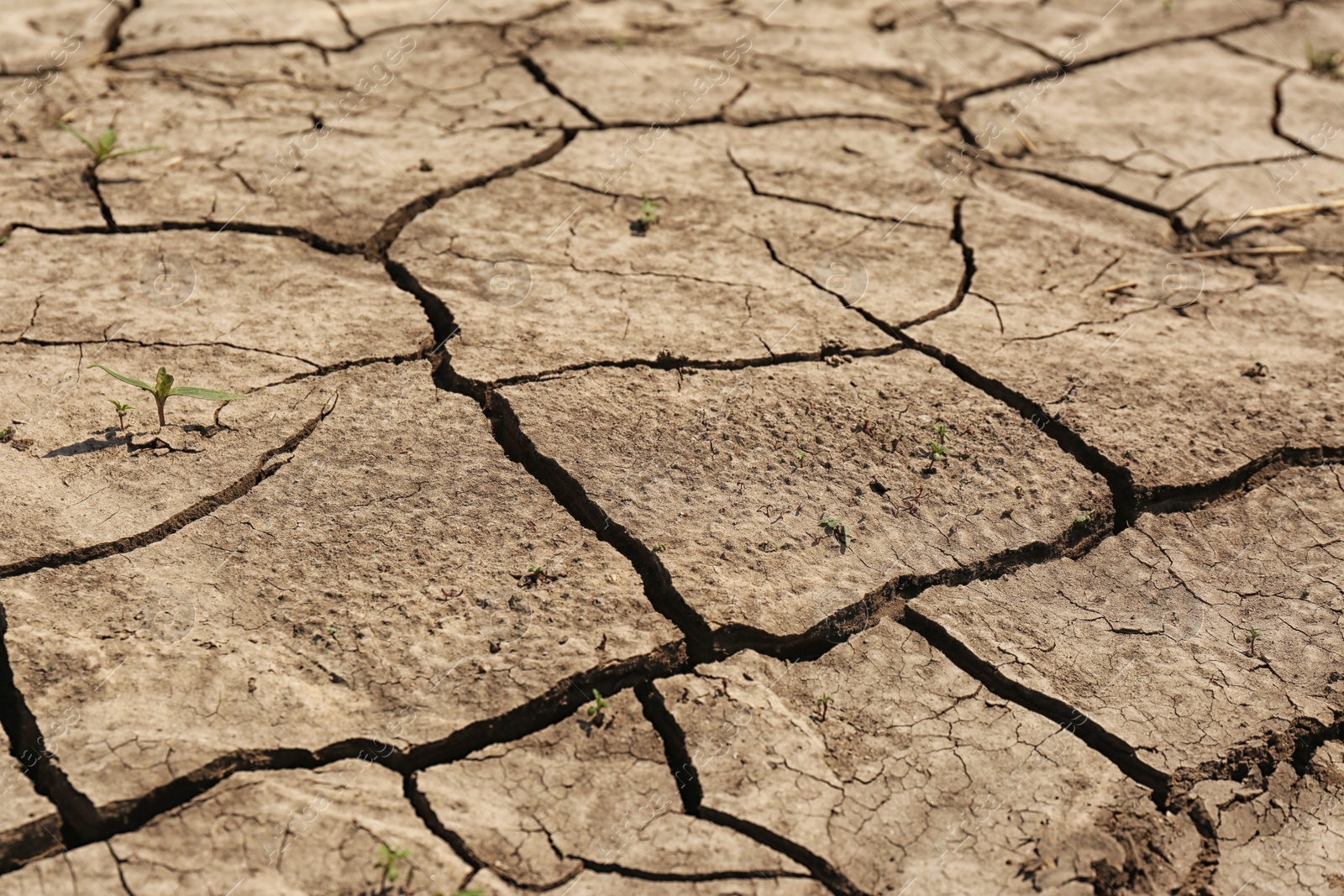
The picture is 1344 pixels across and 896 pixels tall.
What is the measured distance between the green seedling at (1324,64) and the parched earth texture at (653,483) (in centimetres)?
49

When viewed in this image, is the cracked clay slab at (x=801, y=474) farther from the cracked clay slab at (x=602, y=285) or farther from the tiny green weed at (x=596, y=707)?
the tiny green weed at (x=596, y=707)

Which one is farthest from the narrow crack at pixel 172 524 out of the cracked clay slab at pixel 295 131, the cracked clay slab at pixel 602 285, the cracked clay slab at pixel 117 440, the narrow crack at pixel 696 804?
the narrow crack at pixel 696 804

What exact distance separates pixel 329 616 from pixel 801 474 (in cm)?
104

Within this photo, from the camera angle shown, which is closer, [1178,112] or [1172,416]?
[1172,416]

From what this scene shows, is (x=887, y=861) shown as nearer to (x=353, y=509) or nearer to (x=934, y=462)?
(x=934, y=462)

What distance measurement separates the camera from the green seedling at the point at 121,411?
7.80 feet

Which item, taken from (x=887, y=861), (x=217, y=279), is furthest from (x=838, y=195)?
(x=887, y=861)

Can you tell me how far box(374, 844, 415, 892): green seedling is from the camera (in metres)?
1.72

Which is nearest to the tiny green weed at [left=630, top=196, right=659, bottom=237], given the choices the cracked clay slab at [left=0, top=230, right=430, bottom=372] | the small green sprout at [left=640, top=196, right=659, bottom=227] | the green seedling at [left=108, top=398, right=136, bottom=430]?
the small green sprout at [left=640, top=196, right=659, bottom=227]

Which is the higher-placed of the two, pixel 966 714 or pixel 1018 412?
pixel 1018 412

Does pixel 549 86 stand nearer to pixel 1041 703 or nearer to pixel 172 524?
pixel 172 524

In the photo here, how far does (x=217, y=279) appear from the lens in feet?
9.43

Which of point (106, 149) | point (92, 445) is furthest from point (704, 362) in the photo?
point (106, 149)

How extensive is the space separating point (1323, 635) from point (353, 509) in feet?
6.59
